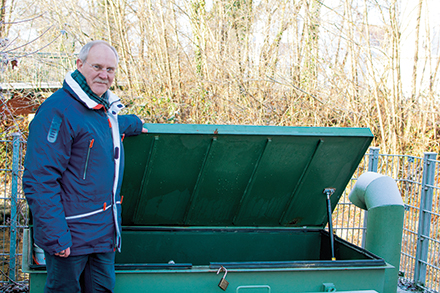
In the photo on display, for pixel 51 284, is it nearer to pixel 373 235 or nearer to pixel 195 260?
pixel 195 260

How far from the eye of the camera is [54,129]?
2053 mm

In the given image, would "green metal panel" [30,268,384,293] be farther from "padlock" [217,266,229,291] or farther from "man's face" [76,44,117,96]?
"man's face" [76,44,117,96]

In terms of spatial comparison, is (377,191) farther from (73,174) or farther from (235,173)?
(73,174)

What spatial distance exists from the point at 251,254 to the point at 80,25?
28.9 feet

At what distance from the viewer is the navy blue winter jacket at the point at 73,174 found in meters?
2.02

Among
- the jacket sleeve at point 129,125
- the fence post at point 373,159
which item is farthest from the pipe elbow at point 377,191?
the jacket sleeve at point 129,125

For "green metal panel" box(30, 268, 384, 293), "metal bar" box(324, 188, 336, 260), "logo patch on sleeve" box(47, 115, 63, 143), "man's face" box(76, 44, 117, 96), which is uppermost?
"man's face" box(76, 44, 117, 96)

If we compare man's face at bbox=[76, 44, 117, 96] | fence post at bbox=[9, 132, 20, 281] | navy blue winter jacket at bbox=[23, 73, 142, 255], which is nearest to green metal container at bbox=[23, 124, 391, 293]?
navy blue winter jacket at bbox=[23, 73, 142, 255]

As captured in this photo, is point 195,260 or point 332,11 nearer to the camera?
point 195,260

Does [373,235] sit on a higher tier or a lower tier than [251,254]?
higher

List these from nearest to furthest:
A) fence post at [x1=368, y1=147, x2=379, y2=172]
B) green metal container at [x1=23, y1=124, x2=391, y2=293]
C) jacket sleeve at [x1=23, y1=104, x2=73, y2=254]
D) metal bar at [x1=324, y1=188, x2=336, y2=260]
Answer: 1. jacket sleeve at [x1=23, y1=104, x2=73, y2=254]
2. green metal container at [x1=23, y1=124, x2=391, y2=293]
3. metal bar at [x1=324, y1=188, x2=336, y2=260]
4. fence post at [x1=368, y1=147, x2=379, y2=172]

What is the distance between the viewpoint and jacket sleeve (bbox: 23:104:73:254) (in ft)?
6.60

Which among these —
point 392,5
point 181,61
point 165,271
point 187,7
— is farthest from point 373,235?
point 187,7

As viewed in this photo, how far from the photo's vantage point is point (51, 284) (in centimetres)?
217
